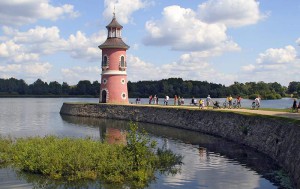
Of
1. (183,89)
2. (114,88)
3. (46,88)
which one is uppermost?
(46,88)

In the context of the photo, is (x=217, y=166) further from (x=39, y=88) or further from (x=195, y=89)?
(x=39, y=88)

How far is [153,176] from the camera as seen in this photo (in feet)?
56.4

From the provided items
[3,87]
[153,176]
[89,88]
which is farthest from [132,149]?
[3,87]

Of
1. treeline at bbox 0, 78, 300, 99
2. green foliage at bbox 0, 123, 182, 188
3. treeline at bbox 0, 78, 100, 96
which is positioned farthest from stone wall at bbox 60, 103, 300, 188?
treeline at bbox 0, 78, 100, 96

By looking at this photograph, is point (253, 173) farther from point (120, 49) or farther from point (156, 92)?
point (156, 92)

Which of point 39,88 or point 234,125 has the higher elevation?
point 39,88

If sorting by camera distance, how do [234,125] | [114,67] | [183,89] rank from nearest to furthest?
1. [234,125]
2. [114,67]
3. [183,89]

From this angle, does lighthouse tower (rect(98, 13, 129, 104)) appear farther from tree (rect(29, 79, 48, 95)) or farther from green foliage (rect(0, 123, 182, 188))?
tree (rect(29, 79, 48, 95))

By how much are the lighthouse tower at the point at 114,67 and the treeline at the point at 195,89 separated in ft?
219

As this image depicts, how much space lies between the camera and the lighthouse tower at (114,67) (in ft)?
171

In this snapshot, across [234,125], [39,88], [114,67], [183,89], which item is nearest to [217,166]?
Result: [234,125]

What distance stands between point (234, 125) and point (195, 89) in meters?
97.2

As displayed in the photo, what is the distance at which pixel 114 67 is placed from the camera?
52.0 meters

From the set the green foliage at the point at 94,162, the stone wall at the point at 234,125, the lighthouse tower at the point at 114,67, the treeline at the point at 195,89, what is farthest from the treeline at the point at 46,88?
the green foliage at the point at 94,162
